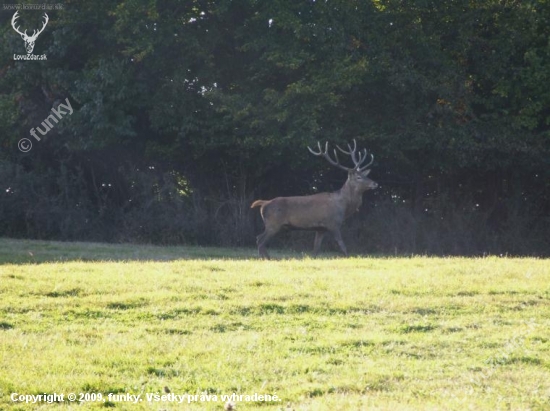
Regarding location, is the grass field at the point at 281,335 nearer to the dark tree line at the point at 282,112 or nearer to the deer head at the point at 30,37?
the dark tree line at the point at 282,112

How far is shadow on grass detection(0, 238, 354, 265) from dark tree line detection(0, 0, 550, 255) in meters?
3.40

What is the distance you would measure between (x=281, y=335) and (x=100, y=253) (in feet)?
31.2

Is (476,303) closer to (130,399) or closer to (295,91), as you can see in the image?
(130,399)

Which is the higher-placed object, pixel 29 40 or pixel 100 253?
pixel 29 40

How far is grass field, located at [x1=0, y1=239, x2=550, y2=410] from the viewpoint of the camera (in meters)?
7.18

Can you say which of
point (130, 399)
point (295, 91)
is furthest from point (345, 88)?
point (130, 399)

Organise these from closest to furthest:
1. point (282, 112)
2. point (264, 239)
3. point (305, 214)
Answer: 1. point (264, 239)
2. point (305, 214)
3. point (282, 112)

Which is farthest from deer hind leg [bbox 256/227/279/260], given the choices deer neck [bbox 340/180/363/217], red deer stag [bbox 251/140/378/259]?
deer neck [bbox 340/180/363/217]

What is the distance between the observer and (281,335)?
918 centimetres

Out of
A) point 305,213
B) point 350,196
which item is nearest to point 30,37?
point 305,213

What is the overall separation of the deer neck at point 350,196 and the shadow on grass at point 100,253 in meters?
1.88

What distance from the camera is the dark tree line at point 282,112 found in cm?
2316

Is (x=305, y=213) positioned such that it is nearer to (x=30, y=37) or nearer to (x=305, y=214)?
(x=305, y=214)

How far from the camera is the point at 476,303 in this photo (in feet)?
36.7
